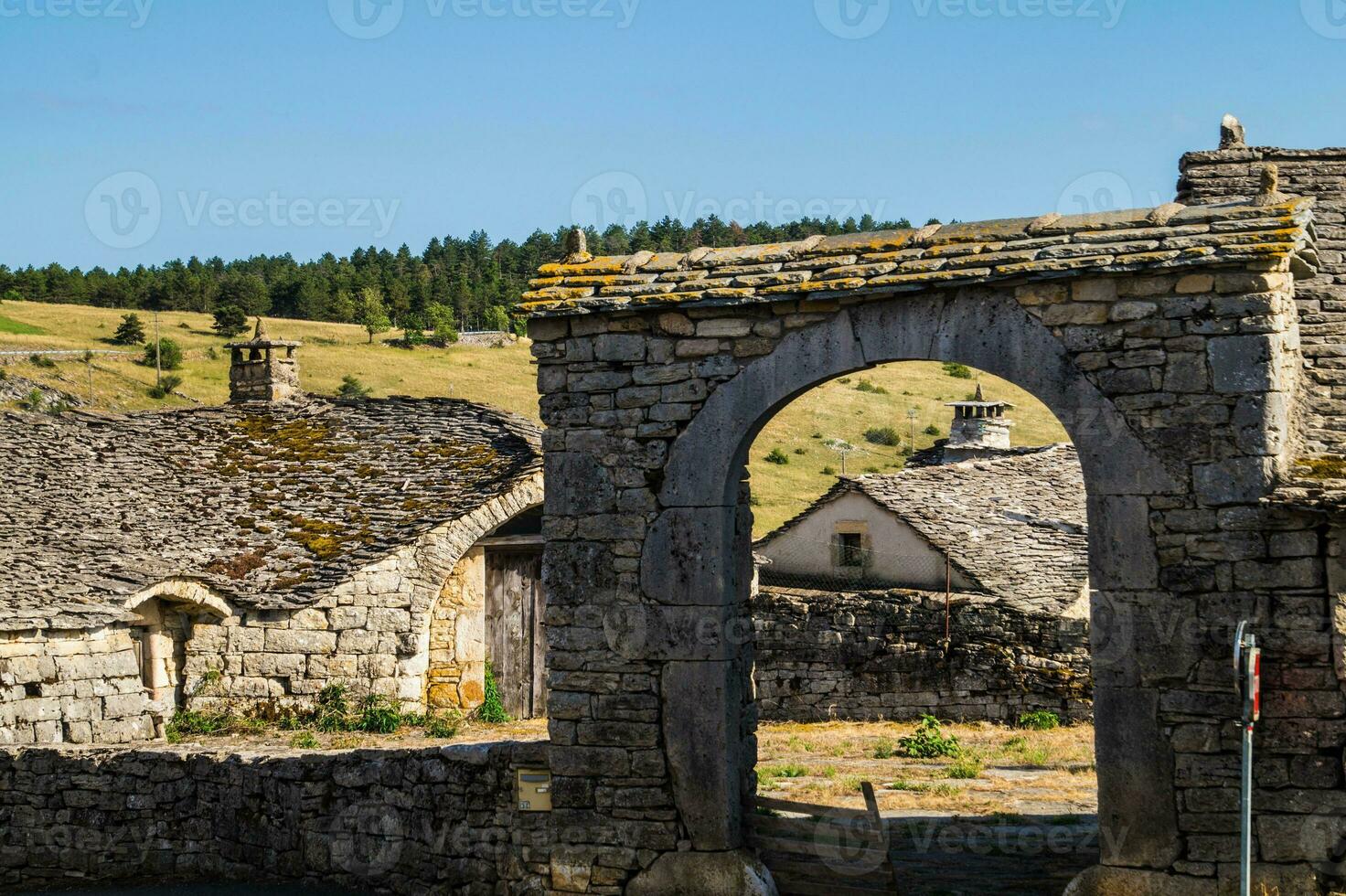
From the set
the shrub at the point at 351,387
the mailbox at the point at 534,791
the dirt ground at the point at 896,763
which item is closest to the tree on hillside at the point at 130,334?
the shrub at the point at 351,387

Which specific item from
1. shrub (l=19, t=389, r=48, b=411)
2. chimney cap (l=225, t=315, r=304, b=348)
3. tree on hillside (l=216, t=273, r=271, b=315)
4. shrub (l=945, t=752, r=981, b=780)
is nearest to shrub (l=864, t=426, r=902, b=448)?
shrub (l=19, t=389, r=48, b=411)

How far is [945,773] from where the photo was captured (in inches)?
480

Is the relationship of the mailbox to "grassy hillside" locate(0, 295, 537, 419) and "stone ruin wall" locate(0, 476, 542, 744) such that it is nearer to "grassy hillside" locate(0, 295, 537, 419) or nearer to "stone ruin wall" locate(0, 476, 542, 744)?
"stone ruin wall" locate(0, 476, 542, 744)

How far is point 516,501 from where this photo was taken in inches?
711

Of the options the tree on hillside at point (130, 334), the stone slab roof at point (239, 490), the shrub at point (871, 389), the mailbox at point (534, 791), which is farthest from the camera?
the tree on hillside at point (130, 334)

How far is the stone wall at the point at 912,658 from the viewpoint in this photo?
17.1m

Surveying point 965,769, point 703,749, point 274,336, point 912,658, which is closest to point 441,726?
point 912,658

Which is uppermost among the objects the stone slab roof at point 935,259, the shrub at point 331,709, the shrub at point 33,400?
the shrub at point 33,400

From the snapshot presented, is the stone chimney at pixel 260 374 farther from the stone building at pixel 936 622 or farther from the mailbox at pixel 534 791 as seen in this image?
the mailbox at pixel 534 791

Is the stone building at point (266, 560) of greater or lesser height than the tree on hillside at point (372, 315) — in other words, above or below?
below

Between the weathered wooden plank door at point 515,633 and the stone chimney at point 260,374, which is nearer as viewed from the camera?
the weathered wooden plank door at point 515,633

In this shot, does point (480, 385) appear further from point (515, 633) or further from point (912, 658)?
point (912, 658)

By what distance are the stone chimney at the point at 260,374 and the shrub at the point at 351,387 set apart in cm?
2697

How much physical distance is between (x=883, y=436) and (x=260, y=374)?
97.6ft
